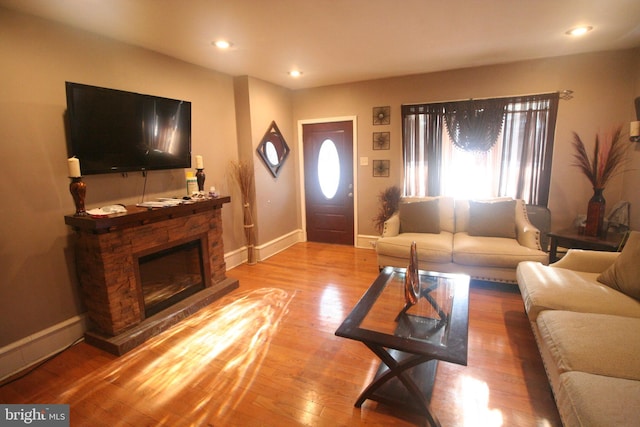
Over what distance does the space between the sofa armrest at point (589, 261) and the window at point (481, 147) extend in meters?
1.51

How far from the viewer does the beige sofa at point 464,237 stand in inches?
128

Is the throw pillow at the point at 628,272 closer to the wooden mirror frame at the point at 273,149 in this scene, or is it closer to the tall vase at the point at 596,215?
the tall vase at the point at 596,215

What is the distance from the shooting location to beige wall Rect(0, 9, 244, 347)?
2201 mm

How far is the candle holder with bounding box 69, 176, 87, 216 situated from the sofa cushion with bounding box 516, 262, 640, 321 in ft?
10.8

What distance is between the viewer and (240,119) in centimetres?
419

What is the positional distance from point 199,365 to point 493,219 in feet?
10.9

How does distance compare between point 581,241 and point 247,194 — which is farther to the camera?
point 247,194

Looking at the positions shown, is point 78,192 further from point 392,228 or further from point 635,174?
point 635,174

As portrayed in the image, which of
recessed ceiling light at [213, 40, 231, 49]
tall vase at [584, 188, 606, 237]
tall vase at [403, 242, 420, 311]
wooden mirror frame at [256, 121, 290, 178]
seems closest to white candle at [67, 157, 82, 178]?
recessed ceiling light at [213, 40, 231, 49]

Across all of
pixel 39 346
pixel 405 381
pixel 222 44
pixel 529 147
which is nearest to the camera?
pixel 405 381

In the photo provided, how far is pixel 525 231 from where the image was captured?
3.36 metres

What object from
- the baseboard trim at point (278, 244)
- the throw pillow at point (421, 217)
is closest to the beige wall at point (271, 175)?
the baseboard trim at point (278, 244)

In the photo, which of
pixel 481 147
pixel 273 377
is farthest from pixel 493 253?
pixel 273 377

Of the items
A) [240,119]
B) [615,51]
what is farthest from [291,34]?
[615,51]
